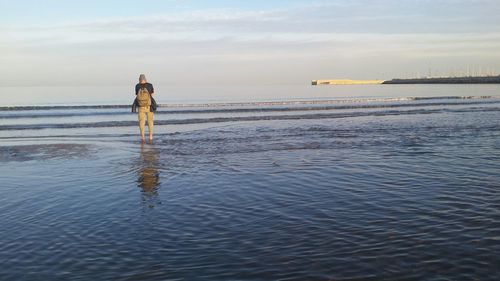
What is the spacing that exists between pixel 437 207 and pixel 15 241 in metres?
5.62

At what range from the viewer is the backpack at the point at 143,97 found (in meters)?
15.9

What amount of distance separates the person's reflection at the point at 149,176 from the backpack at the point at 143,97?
88.5 inches

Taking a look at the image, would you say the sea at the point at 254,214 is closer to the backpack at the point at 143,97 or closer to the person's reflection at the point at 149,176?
the person's reflection at the point at 149,176

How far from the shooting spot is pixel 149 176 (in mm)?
9641

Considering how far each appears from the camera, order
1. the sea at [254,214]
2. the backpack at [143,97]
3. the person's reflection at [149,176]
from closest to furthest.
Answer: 1. the sea at [254,214]
2. the person's reflection at [149,176]
3. the backpack at [143,97]

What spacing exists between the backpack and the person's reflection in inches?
88.5

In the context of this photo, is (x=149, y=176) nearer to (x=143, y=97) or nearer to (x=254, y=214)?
(x=254, y=214)

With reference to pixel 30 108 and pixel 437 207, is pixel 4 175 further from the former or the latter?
pixel 30 108

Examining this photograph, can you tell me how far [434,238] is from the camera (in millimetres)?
5270

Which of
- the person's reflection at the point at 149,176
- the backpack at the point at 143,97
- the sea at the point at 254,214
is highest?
the backpack at the point at 143,97

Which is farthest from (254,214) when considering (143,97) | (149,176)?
(143,97)

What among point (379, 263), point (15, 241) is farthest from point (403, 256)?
point (15, 241)

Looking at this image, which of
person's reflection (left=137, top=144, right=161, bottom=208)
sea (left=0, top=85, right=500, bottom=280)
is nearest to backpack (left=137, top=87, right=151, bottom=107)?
person's reflection (left=137, top=144, right=161, bottom=208)

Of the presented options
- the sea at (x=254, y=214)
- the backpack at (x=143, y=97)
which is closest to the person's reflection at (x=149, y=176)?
the sea at (x=254, y=214)
